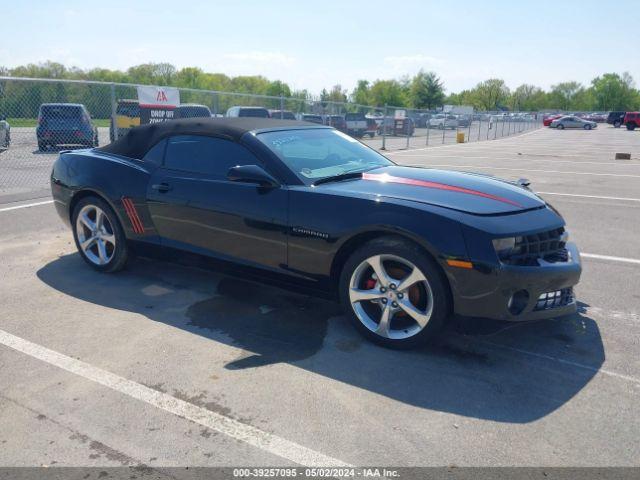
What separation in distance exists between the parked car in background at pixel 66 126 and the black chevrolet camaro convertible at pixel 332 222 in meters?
11.6

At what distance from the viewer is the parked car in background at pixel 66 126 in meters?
15.5

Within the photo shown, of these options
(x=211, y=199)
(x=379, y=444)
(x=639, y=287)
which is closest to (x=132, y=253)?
(x=211, y=199)

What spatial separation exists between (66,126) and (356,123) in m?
17.8

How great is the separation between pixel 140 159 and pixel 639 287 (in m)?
4.68

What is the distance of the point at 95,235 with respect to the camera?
5160mm

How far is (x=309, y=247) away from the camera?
12.6ft

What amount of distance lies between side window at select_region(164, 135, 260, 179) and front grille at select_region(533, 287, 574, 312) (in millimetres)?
2230

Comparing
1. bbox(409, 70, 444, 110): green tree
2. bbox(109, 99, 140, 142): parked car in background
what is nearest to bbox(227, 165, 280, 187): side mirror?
bbox(109, 99, 140, 142): parked car in background

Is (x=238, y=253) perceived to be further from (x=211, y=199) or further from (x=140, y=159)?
(x=140, y=159)

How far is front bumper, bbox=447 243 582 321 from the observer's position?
325 cm

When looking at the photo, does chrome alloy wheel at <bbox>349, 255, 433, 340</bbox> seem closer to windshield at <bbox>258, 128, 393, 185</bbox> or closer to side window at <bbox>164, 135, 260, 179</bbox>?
windshield at <bbox>258, 128, 393, 185</bbox>

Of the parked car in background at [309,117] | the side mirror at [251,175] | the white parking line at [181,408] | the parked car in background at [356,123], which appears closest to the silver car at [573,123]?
the parked car in background at [356,123]

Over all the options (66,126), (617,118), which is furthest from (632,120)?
(66,126)

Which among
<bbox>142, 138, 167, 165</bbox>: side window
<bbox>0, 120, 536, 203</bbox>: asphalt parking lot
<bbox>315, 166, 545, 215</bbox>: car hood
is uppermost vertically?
<bbox>142, 138, 167, 165</bbox>: side window
